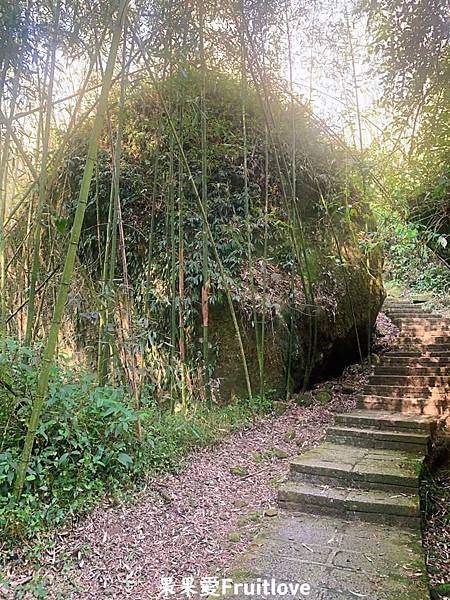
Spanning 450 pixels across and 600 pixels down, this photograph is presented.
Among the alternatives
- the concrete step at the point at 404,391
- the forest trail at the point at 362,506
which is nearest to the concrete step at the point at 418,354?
the forest trail at the point at 362,506

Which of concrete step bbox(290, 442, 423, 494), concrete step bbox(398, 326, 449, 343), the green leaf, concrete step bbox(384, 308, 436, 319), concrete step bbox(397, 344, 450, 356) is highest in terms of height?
concrete step bbox(384, 308, 436, 319)

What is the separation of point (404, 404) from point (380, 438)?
96 cm

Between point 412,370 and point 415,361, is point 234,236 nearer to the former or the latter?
point 412,370

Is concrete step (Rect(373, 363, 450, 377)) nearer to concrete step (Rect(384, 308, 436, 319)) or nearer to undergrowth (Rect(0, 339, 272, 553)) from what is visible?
concrete step (Rect(384, 308, 436, 319))

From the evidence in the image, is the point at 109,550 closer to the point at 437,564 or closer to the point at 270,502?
the point at 270,502

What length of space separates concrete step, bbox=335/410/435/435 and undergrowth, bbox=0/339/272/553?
66.8 inches

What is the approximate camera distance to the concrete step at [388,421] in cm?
397

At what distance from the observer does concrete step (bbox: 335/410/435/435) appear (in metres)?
3.97

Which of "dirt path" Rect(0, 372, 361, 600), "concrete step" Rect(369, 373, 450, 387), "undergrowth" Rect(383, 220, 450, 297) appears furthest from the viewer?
"undergrowth" Rect(383, 220, 450, 297)

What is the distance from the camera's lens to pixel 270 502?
317cm

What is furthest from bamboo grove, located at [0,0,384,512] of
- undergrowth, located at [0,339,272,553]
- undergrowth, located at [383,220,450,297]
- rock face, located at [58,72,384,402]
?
undergrowth, located at [383,220,450,297]

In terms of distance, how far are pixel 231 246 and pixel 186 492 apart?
2.55m

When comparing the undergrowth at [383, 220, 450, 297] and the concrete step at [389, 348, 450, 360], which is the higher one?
the undergrowth at [383, 220, 450, 297]

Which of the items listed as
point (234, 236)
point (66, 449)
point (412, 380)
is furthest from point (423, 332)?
point (66, 449)
